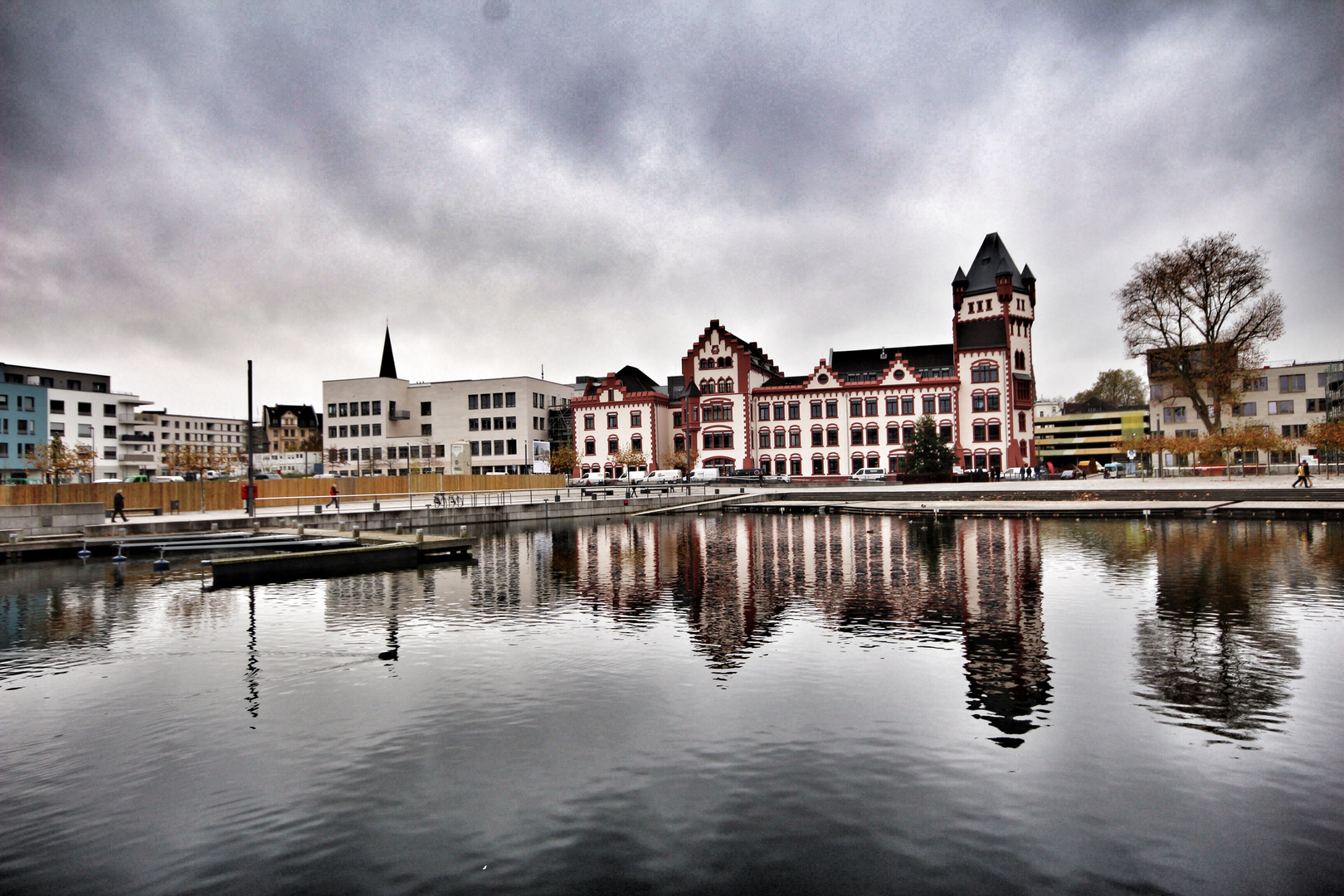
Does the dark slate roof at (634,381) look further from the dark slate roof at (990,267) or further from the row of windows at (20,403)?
the row of windows at (20,403)

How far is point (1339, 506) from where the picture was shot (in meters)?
41.0

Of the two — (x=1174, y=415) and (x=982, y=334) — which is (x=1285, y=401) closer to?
(x=1174, y=415)

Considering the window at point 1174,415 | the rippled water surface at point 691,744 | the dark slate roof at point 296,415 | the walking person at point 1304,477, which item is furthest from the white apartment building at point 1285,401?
the dark slate roof at point 296,415

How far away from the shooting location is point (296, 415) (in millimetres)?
177750

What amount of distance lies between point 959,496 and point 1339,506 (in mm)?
20580

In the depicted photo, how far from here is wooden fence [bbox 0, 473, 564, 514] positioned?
4669 centimetres

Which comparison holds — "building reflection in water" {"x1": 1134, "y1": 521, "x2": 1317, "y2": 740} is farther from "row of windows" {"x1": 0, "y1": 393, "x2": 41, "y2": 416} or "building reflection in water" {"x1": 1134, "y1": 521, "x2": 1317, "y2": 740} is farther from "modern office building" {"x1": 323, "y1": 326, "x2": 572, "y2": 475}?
"row of windows" {"x1": 0, "y1": 393, "x2": 41, "y2": 416}

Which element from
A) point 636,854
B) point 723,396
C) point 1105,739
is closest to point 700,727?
point 636,854

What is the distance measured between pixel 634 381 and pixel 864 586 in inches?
3066

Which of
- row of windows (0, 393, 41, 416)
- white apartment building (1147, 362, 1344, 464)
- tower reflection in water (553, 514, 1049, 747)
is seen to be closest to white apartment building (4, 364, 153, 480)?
row of windows (0, 393, 41, 416)

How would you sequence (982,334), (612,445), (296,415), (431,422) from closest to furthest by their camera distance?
(982,334)
(612,445)
(431,422)
(296,415)

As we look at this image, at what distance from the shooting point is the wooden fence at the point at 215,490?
153 feet

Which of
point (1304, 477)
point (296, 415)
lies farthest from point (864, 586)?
point (296, 415)

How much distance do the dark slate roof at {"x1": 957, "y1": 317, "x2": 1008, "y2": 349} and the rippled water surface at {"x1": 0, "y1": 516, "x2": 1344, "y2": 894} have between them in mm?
67117
